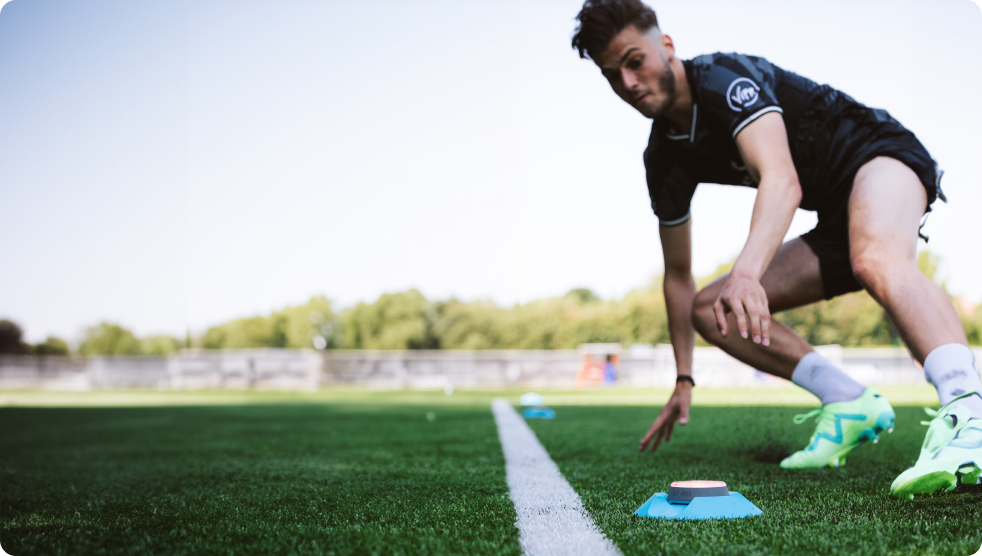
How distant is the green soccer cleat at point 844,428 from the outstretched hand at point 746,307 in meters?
0.93

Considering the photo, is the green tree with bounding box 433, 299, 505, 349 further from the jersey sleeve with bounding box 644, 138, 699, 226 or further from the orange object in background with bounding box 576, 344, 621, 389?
the jersey sleeve with bounding box 644, 138, 699, 226

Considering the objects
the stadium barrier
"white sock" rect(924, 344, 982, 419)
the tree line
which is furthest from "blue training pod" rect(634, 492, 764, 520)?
the tree line

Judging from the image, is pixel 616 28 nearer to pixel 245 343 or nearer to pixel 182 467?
pixel 182 467

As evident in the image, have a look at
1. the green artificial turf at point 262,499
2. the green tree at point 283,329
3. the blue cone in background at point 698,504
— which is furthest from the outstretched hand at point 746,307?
the green tree at point 283,329

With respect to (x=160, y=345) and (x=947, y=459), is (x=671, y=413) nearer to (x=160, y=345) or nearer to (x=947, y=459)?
(x=947, y=459)

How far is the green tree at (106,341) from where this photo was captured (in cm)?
8112

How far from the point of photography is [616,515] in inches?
61.6

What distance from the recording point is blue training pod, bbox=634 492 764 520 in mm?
1502

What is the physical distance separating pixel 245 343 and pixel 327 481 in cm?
8013

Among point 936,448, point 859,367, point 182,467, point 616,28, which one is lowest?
point 859,367

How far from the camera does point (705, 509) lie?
1.51 metres

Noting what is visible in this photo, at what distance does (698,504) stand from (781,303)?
4.95 ft

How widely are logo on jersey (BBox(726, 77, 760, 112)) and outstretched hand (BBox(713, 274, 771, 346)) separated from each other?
0.64 meters

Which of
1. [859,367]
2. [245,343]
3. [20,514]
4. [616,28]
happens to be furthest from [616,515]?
[245,343]
